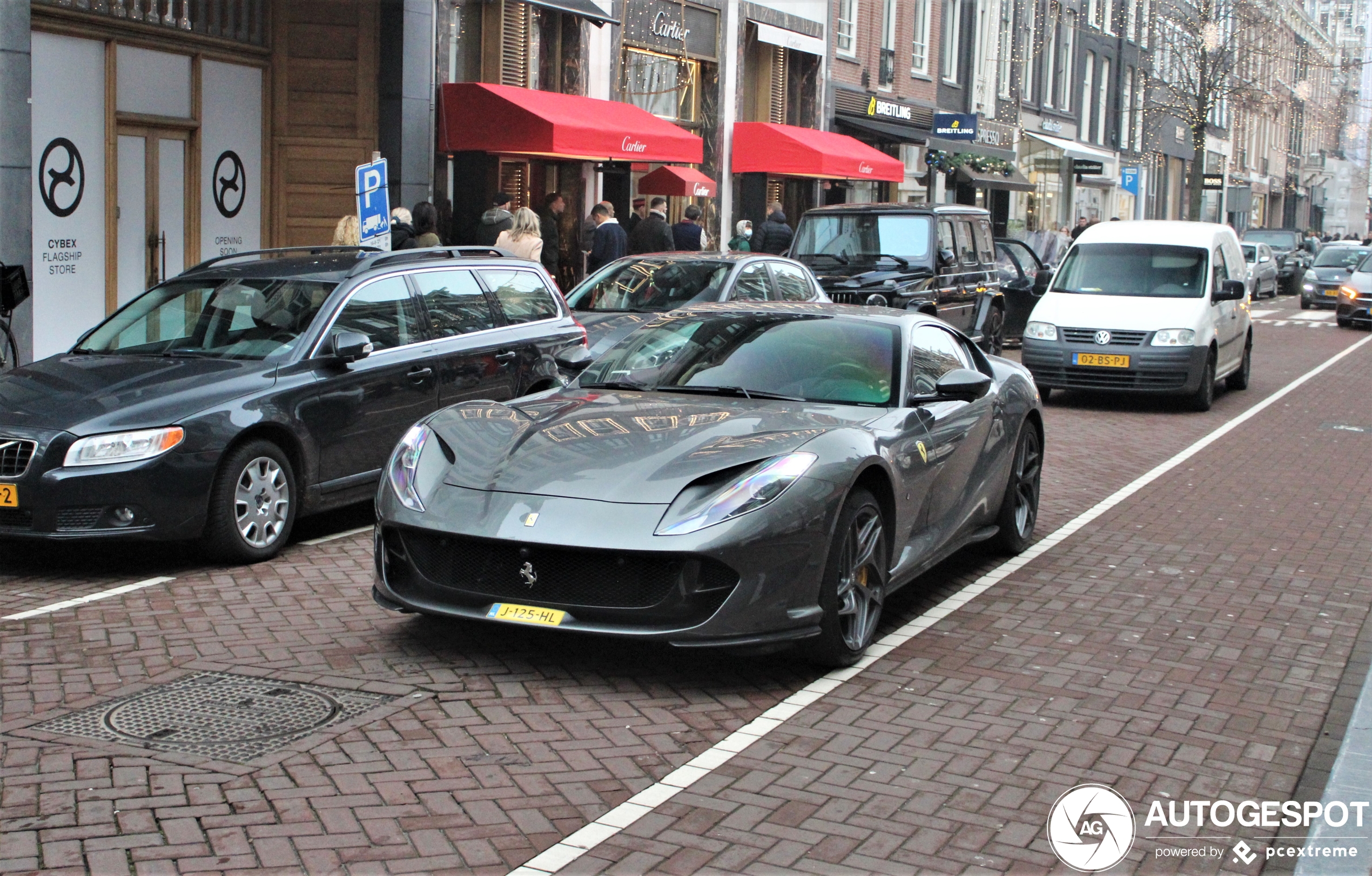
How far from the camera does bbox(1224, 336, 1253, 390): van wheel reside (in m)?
18.2

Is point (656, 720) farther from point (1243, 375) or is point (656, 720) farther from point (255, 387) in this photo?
point (1243, 375)

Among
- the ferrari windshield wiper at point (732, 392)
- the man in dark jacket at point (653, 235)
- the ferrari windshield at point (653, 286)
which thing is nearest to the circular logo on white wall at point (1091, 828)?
the ferrari windshield wiper at point (732, 392)

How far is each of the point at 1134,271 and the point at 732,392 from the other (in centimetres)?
1106

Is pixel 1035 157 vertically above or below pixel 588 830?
above

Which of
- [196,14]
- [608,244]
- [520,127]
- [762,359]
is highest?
[196,14]

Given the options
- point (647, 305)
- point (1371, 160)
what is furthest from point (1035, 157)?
point (1371, 160)

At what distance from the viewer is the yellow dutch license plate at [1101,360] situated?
1577 centimetres

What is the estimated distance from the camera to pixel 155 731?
5.12 metres

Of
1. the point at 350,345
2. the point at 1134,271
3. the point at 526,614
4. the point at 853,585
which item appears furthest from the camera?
the point at 1134,271

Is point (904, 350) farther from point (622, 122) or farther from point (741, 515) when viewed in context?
point (622, 122)

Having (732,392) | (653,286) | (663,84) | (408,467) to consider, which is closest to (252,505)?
(408,467)

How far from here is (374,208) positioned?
13.2 metres

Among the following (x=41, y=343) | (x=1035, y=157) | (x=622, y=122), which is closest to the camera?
(x=41, y=343)

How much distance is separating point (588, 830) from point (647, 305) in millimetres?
9299
